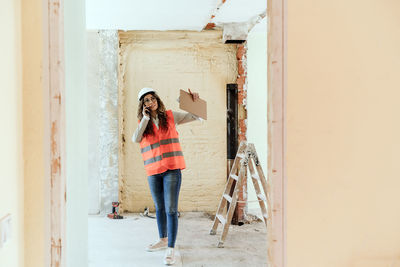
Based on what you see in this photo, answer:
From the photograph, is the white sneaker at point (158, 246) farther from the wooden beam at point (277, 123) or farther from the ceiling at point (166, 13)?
the ceiling at point (166, 13)

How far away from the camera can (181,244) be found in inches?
139

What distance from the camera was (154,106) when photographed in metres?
3.04

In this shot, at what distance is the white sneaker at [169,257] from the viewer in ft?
9.70

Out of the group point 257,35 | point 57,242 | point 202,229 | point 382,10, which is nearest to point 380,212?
point 382,10

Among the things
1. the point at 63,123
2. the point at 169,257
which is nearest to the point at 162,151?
the point at 169,257

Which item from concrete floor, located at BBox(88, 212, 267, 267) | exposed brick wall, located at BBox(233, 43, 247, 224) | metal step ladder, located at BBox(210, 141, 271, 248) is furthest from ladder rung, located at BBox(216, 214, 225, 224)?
exposed brick wall, located at BBox(233, 43, 247, 224)

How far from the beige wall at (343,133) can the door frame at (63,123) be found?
38 millimetres

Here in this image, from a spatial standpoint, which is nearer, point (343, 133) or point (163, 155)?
point (343, 133)

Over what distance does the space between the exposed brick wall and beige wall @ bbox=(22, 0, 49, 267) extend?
3.02 m

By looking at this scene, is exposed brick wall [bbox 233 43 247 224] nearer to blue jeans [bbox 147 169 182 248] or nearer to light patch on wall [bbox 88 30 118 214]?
blue jeans [bbox 147 169 182 248]

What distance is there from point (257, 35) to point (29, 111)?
153 inches

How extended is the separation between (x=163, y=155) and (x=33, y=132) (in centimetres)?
156

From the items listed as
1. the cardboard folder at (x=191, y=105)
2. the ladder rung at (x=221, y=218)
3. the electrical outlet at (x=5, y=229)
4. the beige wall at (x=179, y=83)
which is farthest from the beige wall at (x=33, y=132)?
the beige wall at (x=179, y=83)

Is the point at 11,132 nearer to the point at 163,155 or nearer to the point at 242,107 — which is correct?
the point at 163,155
